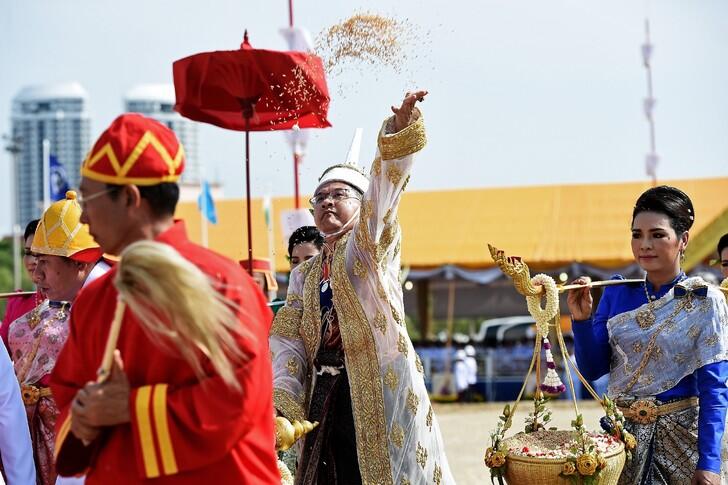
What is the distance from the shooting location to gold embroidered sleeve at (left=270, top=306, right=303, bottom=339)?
16.2 feet

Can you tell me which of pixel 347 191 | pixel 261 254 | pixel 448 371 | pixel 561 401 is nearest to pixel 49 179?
pixel 261 254

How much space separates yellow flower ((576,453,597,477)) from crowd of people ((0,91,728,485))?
0.46 metres

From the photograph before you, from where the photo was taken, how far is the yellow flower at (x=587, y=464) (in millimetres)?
3979

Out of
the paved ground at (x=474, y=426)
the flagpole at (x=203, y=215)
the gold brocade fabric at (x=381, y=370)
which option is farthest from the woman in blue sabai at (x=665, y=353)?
the flagpole at (x=203, y=215)

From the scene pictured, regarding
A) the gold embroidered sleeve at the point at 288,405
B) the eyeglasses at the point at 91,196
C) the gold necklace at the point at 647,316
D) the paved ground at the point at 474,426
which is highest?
the eyeglasses at the point at 91,196

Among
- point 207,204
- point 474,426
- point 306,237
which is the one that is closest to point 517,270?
point 306,237

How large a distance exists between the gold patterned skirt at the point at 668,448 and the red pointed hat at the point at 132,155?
2310 millimetres

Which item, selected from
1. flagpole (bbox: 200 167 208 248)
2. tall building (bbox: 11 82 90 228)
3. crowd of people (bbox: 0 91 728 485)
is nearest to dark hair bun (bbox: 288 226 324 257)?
crowd of people (bbox: 0 91 728 485)

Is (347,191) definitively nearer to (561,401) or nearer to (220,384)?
(220,384)

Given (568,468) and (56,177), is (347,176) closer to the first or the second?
(568,468)

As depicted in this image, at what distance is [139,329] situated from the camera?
9.15 feet

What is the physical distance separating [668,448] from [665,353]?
361mm

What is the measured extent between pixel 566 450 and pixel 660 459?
1.58ft

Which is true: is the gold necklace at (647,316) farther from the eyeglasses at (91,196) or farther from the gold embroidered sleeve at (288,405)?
the eyeglasses at (91,196)
